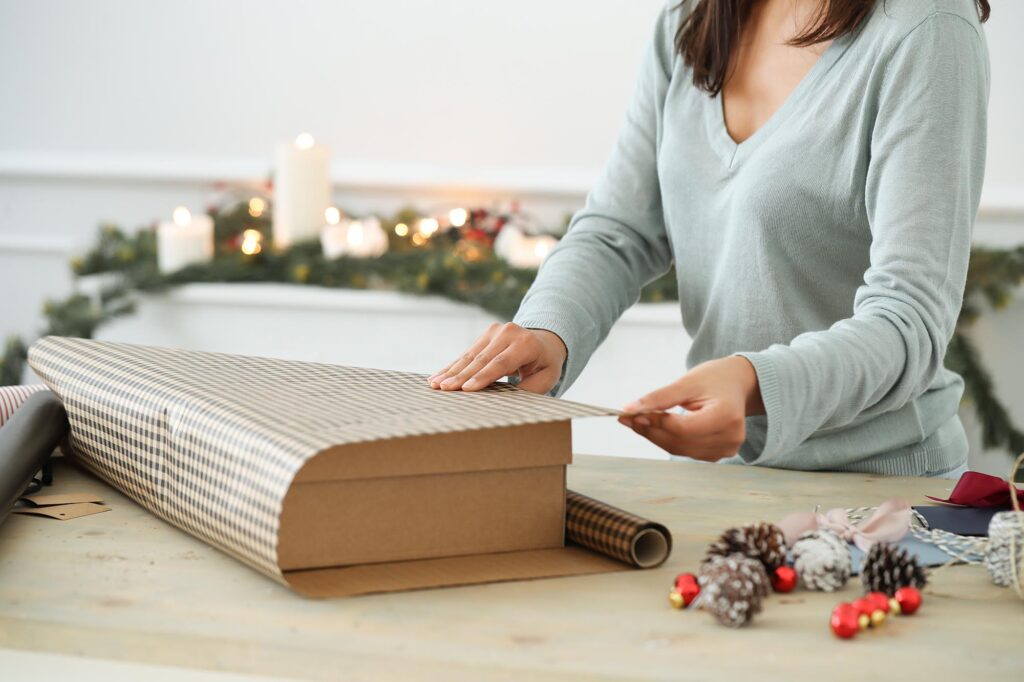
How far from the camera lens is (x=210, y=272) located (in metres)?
2.10

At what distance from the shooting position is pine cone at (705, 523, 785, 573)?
613mm

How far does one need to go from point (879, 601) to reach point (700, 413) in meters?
0.16

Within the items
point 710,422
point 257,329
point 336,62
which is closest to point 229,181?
point 336,62

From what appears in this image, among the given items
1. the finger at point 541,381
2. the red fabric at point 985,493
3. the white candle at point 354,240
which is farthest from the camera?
the white candle at point 354,240

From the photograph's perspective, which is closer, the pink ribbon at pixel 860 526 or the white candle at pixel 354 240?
the pink ribbon at pixel 860 526

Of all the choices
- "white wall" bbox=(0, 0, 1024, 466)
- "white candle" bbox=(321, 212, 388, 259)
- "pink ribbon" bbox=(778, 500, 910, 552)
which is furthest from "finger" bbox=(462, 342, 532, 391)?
"white wall" bbox=(0, 0, 1024, 466)

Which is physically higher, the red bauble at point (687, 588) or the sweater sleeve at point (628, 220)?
the sweater sleeve at point (628, 220)

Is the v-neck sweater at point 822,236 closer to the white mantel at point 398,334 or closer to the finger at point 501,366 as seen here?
the finger at point 501,366

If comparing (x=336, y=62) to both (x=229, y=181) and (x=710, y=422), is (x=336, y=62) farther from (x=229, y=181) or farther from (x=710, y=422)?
(x=710, y=422)

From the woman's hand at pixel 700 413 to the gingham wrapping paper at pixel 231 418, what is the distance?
53mm

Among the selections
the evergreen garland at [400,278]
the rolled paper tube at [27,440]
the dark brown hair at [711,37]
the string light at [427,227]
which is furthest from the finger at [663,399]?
the string light at [427,227]

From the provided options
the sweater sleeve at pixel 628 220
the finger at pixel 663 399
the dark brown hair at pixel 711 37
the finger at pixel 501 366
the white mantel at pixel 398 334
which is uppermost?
the dark brown hair at pixel 711 37

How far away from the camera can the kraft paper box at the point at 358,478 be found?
1.97 feet

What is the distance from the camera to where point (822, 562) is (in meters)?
0.60
